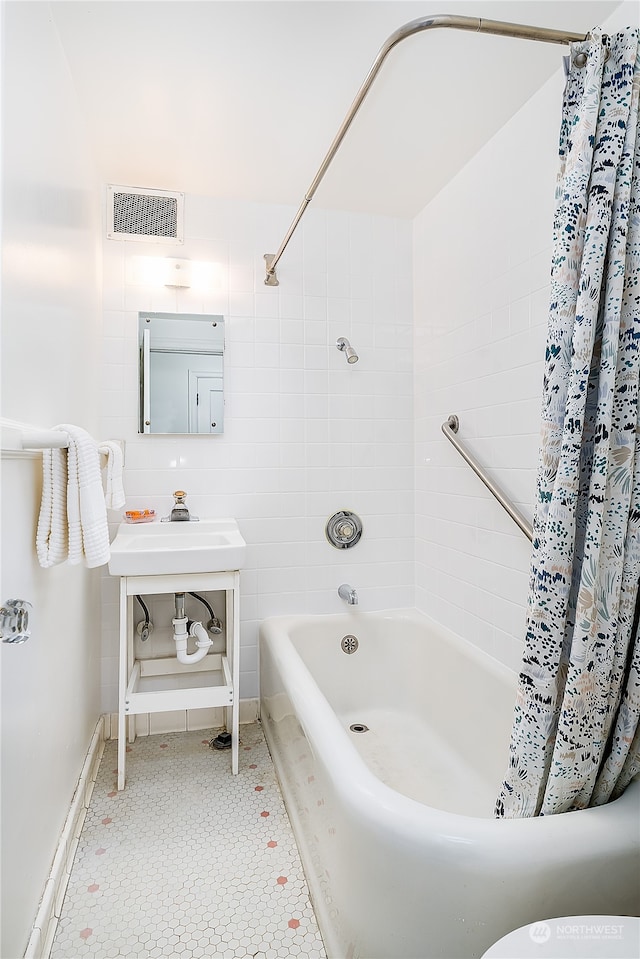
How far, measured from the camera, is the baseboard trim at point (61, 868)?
1.32 meters

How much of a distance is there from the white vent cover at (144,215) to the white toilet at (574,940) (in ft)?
8.22

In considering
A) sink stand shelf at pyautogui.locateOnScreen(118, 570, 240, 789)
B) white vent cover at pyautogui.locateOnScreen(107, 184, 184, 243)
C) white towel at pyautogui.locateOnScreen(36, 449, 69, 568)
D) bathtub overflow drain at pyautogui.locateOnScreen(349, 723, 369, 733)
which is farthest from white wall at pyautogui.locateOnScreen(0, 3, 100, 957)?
bathtub overflow drain at pyautogui.locateOnScreen(349, 723, 369, 733)

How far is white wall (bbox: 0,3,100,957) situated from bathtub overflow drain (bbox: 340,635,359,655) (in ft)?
3.70

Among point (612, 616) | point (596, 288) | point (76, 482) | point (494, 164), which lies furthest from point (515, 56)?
point (76, 482)

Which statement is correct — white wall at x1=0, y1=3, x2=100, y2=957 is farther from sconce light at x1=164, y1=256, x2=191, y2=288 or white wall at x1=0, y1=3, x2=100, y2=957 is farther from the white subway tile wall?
the white subway tile wall

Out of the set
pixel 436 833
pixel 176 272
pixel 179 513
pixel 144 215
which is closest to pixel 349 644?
pixel 179 513

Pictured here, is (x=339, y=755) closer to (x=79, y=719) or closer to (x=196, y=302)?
(x=79, y=719)

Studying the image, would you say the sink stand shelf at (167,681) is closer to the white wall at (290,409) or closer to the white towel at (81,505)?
the white wall at (290,409)

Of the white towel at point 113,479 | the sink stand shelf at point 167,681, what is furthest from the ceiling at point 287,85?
the sink stand shelf at point 167,681

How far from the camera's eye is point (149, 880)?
5.28 feet

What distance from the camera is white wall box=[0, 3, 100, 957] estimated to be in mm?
1155

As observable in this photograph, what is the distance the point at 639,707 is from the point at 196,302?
2.25m

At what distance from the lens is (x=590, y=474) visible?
1.19 meters

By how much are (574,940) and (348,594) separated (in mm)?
1714
